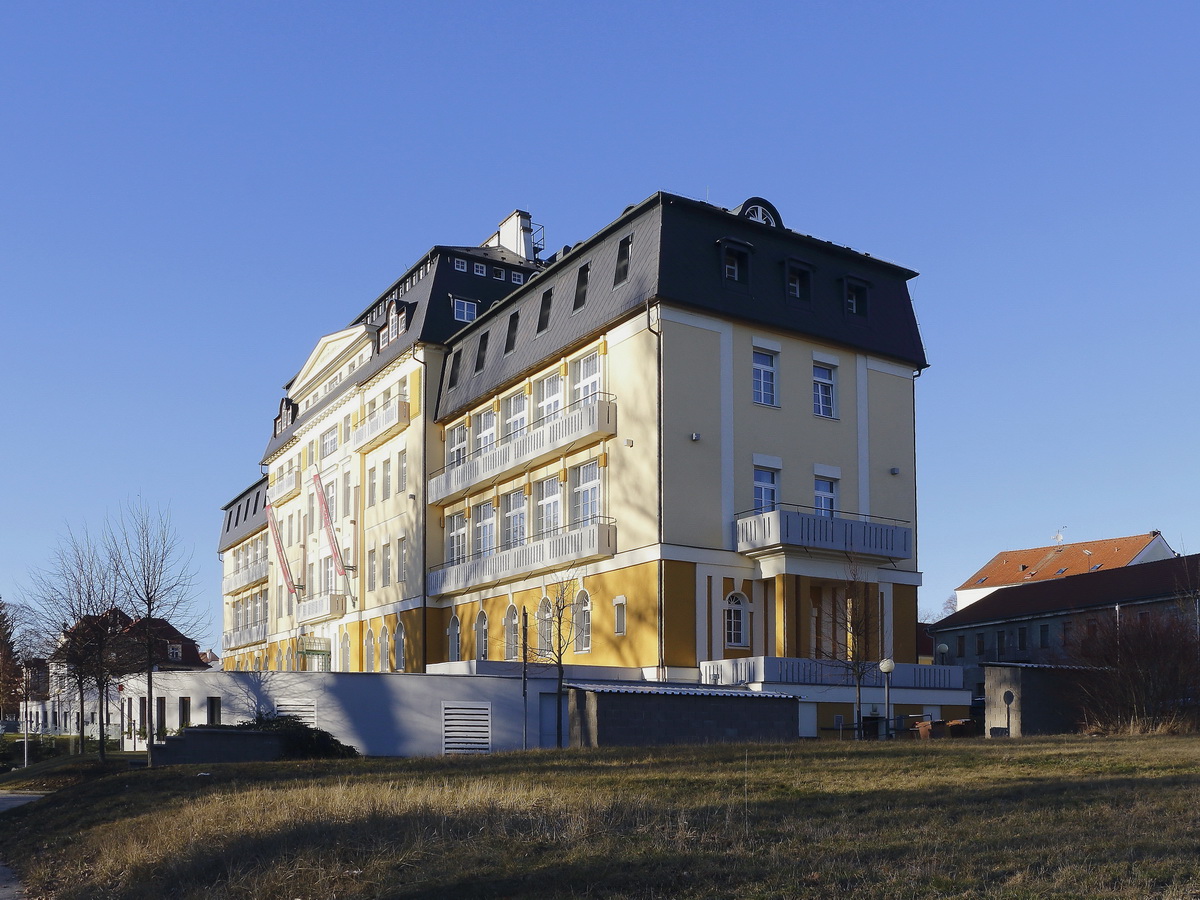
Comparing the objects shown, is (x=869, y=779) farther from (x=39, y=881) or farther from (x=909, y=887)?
(x=39, y=881)

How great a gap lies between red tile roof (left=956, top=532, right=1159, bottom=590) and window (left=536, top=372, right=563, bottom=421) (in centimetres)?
4874

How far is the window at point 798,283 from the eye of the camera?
36.5 metres

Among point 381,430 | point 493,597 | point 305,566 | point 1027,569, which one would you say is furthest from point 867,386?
point 1027,569

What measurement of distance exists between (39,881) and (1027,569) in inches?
3277

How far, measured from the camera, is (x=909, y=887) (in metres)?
9.53

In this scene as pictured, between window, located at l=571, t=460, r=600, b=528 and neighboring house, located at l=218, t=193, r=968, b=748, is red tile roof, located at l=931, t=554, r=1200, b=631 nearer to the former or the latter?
neighboring house, located at l=218, t=193, r=968, b=748

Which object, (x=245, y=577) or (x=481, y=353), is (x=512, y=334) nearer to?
(x=481, y=353)

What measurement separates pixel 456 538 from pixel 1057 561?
54.3 metres

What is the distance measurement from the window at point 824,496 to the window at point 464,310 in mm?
16848

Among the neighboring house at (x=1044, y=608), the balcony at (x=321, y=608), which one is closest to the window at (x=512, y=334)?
the balcony at (x=321, y=608)

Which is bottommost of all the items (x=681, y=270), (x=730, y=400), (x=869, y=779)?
(x=869, y=779)

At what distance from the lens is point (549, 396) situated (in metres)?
39.9

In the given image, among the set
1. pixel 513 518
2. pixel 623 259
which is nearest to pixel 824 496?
pixel 623 259

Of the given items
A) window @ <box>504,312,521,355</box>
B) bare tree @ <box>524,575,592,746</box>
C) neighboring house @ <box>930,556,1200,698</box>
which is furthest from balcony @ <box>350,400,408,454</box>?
neighboring house @ <box>930,556,1200,698</box>
